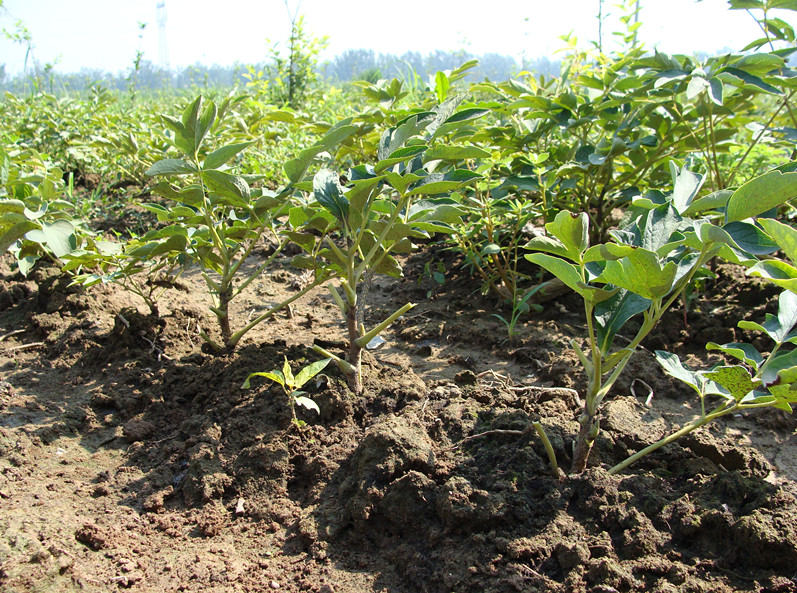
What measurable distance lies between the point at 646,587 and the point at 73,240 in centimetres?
197

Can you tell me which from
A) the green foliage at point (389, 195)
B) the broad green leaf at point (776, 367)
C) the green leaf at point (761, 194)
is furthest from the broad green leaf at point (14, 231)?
the broad green leaf at point (776, 367)

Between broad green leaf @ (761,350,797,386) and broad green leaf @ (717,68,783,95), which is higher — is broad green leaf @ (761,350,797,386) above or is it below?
below

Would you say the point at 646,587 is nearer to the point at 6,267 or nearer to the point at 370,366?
the point at 370,366

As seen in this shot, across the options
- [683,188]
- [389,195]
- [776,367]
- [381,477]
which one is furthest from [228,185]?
[776,367]

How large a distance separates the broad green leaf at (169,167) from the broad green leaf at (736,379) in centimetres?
143

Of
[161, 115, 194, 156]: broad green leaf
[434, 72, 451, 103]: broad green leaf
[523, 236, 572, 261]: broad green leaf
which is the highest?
[434, 72, 451, 103]: broad green leaf

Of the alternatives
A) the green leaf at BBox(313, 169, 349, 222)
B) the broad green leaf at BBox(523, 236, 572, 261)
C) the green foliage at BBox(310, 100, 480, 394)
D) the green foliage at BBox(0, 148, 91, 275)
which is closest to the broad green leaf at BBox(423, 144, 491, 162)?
the green foliage at BBox(310, 100, 480, 394)

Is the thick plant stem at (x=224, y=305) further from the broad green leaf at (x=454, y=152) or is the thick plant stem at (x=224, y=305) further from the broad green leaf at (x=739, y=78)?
the broad green leaf at (x=739, y=78)

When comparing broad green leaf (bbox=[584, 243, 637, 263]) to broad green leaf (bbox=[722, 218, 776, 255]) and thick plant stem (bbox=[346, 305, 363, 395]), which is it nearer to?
broad green leaf (bbox=[722, 218, 776, 255])

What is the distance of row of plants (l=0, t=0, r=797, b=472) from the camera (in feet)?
3.84

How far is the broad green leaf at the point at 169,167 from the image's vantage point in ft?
5.28

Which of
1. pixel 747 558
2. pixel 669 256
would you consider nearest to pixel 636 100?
pixel 669 256

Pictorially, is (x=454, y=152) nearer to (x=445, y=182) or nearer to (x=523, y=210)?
(x=445, y=182)

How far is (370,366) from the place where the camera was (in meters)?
2.01
